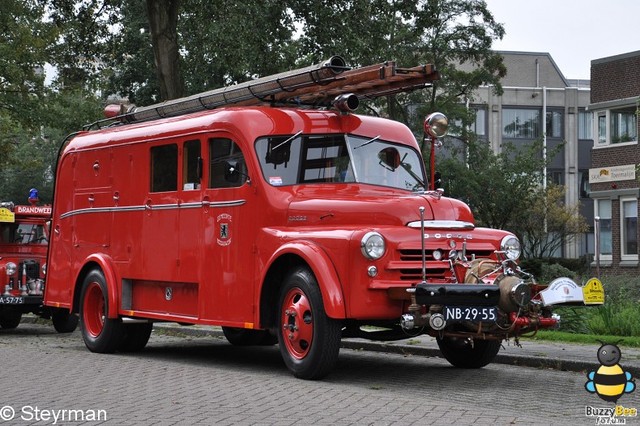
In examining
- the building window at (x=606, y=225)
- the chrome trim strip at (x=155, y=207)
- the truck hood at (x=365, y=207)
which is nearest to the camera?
the truck hood at (x=365, y=207)

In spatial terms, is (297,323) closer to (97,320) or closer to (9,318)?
(97,320)

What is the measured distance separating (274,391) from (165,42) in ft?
45.2

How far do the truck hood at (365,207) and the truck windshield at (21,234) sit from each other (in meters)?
10.0

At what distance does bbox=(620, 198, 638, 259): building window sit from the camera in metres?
43.7

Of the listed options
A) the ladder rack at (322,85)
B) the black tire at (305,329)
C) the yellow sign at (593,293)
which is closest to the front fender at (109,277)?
the ladder rack at (322,85)

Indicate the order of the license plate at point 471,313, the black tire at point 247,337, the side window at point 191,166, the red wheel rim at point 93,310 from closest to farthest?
the license plate at point 471,313 → the side window at point 191,166 → the red wheel rim at point 93,310 → the black tire at point 247,337

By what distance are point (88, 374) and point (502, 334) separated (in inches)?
171

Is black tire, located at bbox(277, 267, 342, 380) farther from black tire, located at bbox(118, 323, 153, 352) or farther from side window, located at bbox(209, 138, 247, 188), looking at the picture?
black tire, located at bbox(118, 323, 153, 352)

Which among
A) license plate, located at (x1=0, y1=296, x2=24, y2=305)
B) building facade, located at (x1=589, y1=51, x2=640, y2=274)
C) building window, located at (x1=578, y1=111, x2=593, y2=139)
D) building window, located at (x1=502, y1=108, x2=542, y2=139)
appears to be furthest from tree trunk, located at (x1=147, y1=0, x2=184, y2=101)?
building window, located at (x1=578, y1=111, x2=593, y2=139)

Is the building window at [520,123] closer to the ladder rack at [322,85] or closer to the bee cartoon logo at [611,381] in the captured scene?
the ladder rack at [322,85]

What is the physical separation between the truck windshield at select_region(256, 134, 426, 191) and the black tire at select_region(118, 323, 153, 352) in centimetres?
373

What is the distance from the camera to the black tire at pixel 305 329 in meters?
11.0

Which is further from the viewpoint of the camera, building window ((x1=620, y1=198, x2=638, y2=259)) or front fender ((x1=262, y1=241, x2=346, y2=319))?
building window ((x1=620, y1=198, x2=638, y2=259))

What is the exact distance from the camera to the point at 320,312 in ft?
36.0
